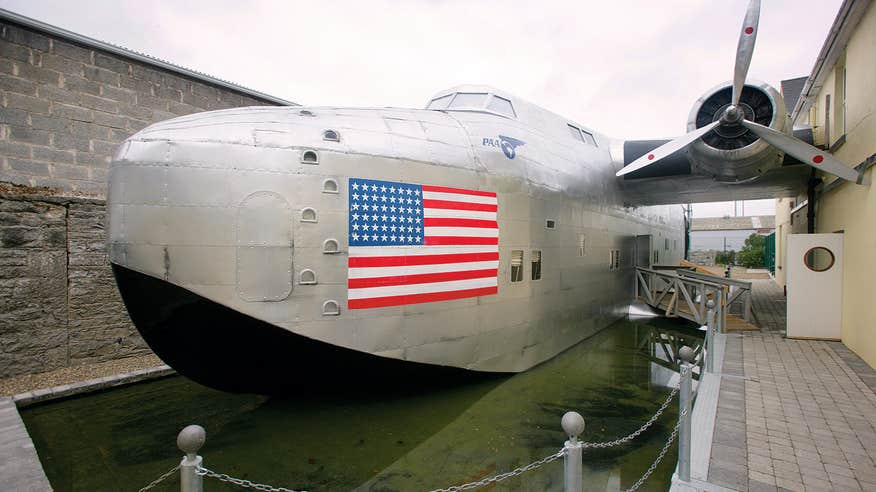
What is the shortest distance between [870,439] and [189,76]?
12883mm

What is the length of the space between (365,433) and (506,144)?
4947 mm

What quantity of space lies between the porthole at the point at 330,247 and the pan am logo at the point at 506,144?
3.07 metres

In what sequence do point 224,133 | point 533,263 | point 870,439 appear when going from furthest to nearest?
point 533,263
point 224,133
point 870,439

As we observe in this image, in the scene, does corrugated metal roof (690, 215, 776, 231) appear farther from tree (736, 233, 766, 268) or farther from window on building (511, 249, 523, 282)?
window on building (511, 249, 523, 282)

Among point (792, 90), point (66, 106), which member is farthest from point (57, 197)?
point (792, 90)

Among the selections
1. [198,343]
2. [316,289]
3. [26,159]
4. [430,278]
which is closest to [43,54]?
[26,159]

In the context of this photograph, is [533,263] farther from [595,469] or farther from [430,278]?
[595,469]

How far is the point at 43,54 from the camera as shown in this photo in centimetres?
779

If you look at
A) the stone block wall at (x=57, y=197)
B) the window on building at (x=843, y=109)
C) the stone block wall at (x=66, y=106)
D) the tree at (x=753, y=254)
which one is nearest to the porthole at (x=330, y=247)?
the stone block wall at (x=57, y=197)

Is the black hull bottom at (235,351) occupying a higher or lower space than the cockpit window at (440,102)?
lower

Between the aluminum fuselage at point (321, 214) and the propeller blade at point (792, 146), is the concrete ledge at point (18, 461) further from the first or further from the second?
the propeller blade at point (792, 146)

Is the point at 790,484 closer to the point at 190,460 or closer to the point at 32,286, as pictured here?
the point at 190,460

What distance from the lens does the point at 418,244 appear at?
5871 mm

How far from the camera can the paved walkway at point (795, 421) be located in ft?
12.5
